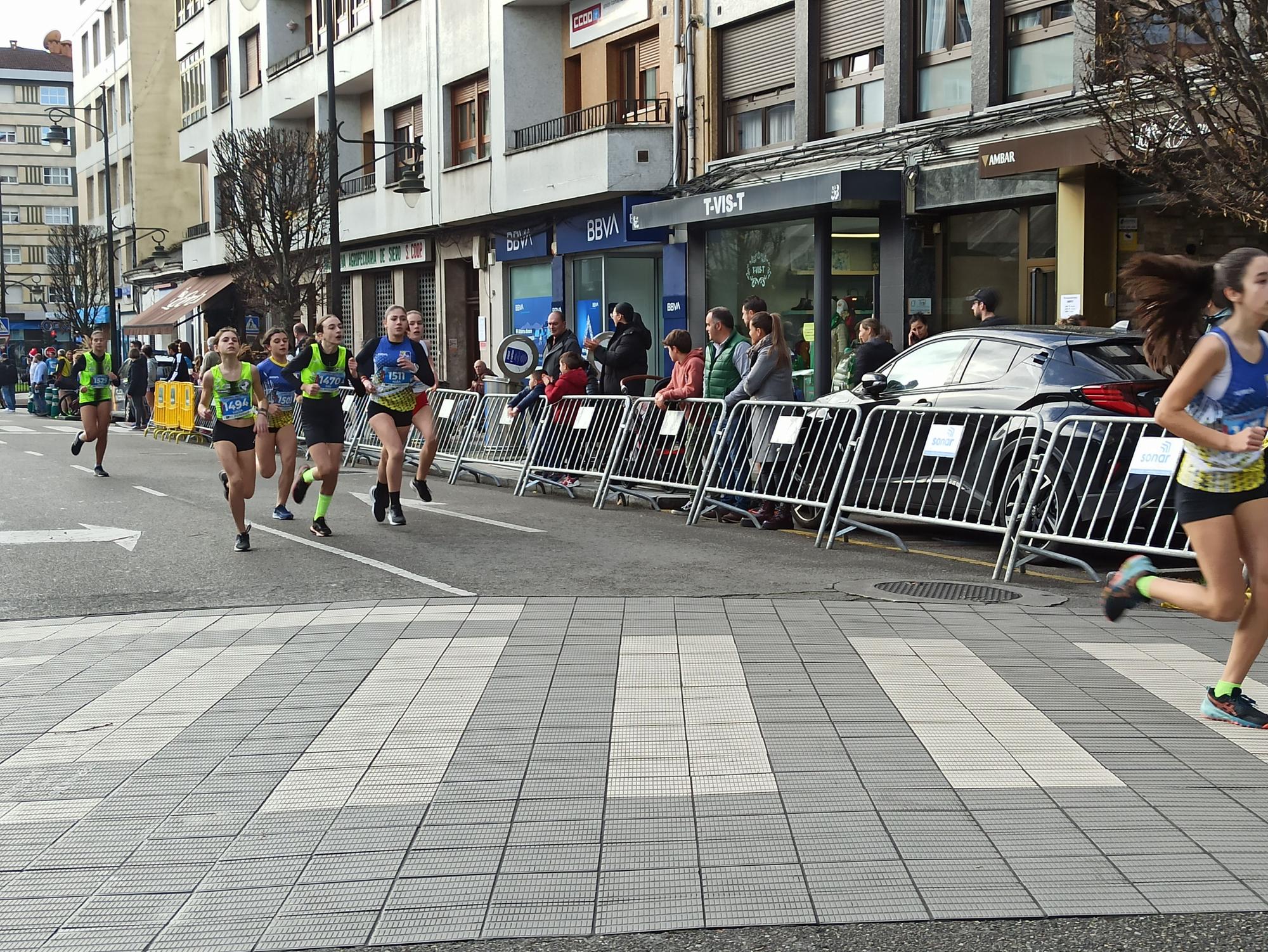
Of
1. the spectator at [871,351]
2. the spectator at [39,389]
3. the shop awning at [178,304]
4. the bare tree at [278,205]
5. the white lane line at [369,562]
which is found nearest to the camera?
the white lane line at [369,562]

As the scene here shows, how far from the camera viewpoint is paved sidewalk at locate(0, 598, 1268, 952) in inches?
159

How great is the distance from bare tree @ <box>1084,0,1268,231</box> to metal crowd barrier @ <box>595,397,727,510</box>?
163 inches

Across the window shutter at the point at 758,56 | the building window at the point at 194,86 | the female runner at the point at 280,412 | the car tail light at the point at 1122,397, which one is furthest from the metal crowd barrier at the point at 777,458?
the building window at the point at 194,86

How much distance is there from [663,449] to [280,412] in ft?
11.7

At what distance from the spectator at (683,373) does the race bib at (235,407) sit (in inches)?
158

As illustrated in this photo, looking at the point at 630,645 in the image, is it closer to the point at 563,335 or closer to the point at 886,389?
the point at 886,389

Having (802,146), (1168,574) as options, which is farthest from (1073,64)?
(1168,574)

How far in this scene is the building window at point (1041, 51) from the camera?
55.7 ft

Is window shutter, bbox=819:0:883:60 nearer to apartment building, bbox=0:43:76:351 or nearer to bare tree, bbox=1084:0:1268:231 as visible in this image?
bare tree, bbox=1084:0:1268:231

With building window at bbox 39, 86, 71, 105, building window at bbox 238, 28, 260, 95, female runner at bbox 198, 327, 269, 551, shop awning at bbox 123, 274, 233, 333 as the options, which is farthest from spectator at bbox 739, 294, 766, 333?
building window at bbox 39, 86, 71, 105

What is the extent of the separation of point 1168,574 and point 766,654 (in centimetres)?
385

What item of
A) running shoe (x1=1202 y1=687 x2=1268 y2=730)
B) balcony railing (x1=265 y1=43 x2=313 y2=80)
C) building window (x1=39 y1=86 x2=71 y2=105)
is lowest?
running shoe (x1=1202 y1=687 x2=1268 y2=730)

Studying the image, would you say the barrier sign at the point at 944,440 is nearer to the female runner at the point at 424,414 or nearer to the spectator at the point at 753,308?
the spectator at the point at 753,308

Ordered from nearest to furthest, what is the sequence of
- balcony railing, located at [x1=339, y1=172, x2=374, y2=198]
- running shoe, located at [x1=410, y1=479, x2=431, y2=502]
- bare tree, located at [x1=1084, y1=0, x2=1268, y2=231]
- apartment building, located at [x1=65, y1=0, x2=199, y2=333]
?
1. bare tree, located at [x1=1084, y1=0, x2=1268, y2=231]
2. running shoe, located at [x1=410, y1=479, x2=431, y2=502]
3. balcony railing, located at [x1=339, y1=172, x2=374, y2=198]
4. apartment building, located at [x1=65, y1=0, x2=199, y2=333]
